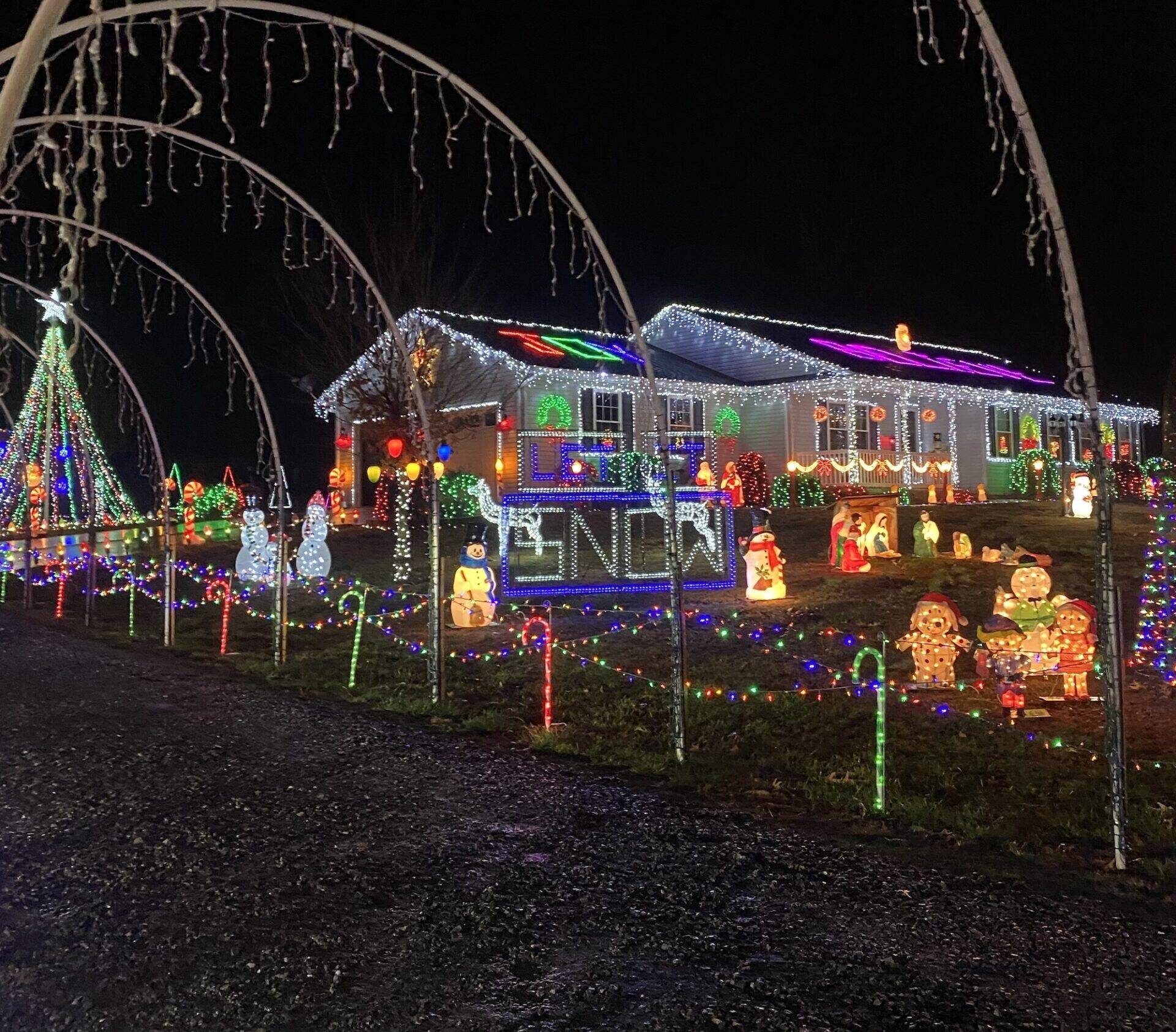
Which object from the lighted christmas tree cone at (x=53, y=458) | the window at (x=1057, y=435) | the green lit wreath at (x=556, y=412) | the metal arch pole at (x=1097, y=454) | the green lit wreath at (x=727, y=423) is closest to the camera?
the metal arch pole at (x=1097, y=454)

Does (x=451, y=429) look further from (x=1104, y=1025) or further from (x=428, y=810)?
(x=1104, y=1025)

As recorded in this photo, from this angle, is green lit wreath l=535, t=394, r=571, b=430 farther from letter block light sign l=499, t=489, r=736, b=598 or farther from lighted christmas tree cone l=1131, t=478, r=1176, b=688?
lighted christmas tree cone l=1131, t=478, r=1176, b=688

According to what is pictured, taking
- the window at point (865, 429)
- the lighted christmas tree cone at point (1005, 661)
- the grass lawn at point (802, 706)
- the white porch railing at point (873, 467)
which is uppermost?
the window at point (865, 429)

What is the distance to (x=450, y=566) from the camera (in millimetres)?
19016

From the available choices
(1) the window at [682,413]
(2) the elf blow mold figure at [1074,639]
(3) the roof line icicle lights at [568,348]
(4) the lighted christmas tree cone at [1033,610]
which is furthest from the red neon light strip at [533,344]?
(2) the elf blow mold figure at [1074,639]

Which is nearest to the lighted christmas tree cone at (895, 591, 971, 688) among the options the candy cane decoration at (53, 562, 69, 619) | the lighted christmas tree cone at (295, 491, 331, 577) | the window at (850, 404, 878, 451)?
the lighted christmas tree cone at (295, 491, 331, 577)

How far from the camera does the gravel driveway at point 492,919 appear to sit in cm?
363

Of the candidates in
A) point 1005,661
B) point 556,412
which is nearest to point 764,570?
point 1005,661

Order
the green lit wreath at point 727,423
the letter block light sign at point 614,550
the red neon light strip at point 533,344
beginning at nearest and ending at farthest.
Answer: the letter block light sign at point 614,550
the red neon light strip at point 533,344
the green lit wreath at point 727,423

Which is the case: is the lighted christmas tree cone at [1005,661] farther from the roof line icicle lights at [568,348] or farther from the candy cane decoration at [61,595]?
the roof line icicle lights at [568,348]

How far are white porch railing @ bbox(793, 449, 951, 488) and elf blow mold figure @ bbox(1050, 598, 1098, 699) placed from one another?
18.8 meters

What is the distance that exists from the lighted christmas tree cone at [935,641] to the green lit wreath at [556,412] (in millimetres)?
17589

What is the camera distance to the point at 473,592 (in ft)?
45.6

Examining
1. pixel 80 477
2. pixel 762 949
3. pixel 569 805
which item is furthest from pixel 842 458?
pixel 762 949
